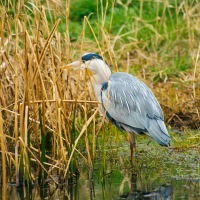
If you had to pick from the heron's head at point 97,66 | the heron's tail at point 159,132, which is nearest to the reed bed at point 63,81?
the heron's head at point 97,66

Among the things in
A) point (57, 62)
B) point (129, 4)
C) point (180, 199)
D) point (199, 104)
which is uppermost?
point (129, 4)

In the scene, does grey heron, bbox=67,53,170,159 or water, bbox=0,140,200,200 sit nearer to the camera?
water, bbox=0,140,200,200

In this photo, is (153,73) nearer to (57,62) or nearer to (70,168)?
(57,62)

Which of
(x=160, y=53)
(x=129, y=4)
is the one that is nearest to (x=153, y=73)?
(x=160, y=53)

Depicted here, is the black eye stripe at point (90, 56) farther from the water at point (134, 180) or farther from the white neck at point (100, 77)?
the water at point (134, 180)

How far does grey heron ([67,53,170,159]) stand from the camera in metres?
6.47

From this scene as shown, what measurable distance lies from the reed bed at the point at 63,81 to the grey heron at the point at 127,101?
0.52ft

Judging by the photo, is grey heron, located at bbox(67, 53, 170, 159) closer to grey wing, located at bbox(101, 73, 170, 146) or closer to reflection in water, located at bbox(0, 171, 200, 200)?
grey wing, located at bbox(101, 73, 170, 146)

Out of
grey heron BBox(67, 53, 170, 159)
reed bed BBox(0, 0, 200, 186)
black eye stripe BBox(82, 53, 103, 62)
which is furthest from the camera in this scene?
black eye stripe BBox(82, 53, 103, 62)

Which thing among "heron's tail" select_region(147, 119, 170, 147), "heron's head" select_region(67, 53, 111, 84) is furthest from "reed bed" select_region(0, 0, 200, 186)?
"heron's tail" select_region(147, 119, 170, 147)

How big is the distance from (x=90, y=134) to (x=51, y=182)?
5.29ft

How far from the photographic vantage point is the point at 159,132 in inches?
247

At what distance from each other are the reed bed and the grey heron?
0.16m

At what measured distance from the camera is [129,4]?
10430mm
